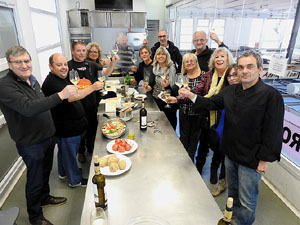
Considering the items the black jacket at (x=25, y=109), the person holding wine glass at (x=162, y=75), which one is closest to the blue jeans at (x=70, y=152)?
the black jacket at (x=25, y=109)

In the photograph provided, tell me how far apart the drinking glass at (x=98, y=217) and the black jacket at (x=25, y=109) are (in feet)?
3.04

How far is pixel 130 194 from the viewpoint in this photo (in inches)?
55.4

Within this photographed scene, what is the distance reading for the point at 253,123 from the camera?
5.27ft

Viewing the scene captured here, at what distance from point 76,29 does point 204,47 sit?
542 cm

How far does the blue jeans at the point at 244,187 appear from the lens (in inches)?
68.9

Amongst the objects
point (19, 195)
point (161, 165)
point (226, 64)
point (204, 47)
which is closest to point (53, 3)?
point (204, 47)

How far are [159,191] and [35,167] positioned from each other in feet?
4.16

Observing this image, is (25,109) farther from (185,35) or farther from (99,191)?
(185,35)

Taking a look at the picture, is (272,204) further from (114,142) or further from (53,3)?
(53,3)

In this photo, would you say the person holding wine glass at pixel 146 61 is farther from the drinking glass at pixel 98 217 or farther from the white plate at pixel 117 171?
the drinking glass at pixel 98 217

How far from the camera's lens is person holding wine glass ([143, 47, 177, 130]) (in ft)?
9.68

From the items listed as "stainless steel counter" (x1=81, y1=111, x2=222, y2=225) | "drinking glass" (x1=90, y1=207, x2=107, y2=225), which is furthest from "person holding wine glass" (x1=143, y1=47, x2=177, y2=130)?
"drinking glass" (x1=90, y1=207, x2=107, y2=225)

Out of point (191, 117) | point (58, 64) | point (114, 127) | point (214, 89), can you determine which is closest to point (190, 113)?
point (191, 117)

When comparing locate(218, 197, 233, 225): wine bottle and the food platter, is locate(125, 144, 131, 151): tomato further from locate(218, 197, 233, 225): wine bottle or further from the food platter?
locate(218, 197, 233, 225): wine bottle
